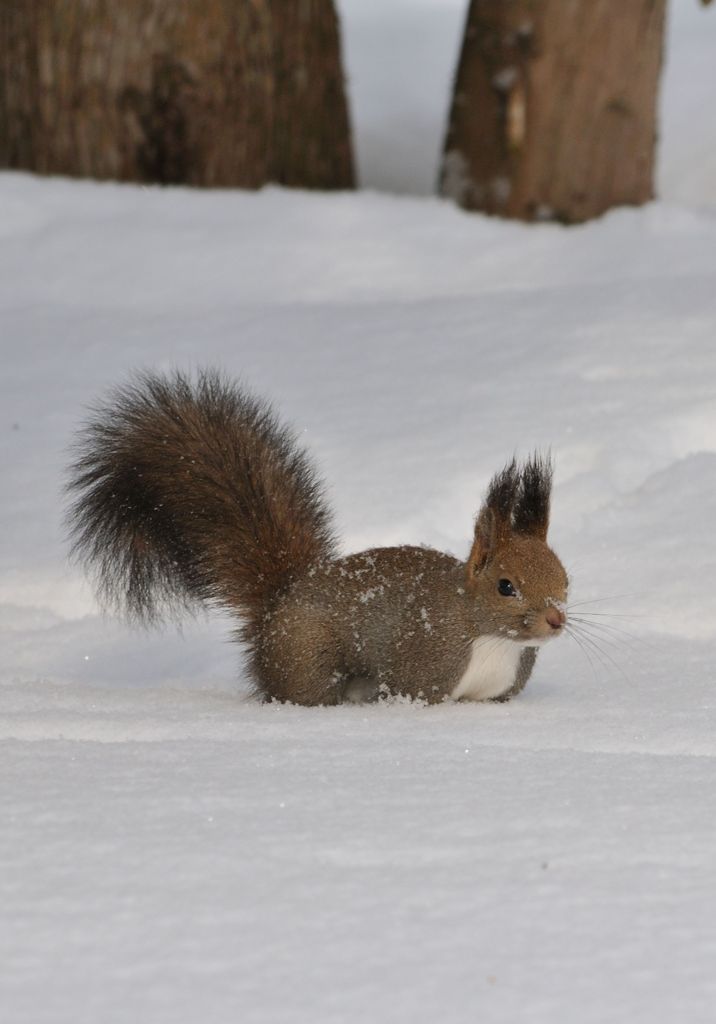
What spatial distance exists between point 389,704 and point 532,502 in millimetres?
431

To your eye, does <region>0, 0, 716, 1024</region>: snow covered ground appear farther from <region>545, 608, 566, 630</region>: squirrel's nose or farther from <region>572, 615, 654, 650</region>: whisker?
<region>545, 608, 566, 630</region>: squirrel's nose

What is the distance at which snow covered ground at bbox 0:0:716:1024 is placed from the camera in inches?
65.2

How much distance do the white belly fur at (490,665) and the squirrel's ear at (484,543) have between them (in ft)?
0.41

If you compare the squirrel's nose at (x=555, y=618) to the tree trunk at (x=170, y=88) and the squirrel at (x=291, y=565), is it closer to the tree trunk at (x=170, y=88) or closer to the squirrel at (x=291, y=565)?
the squirrel at (x=291, y=565)

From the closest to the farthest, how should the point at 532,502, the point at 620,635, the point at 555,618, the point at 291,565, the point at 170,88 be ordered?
1. the point at 555,618
2. the point at 532,502
3. the point at 291,565
4. the point at 620,635
5. the point at 170,88

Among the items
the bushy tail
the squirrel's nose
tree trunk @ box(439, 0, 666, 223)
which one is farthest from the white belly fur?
tree trunk @ box(439, 0, 666, 223)

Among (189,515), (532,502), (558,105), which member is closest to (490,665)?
(532,502)

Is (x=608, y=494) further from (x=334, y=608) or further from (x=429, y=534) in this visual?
(x=334, y=608)

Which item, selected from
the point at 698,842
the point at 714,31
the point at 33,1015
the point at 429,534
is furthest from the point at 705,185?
the point at 33,1015

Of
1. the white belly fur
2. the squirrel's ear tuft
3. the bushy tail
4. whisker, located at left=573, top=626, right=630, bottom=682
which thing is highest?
the squirrel's ear tuft

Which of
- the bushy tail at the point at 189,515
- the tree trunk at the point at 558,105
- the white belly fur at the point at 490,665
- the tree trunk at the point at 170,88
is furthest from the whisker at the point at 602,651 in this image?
the tree trunk at the point at 170,88

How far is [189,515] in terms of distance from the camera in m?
3.20

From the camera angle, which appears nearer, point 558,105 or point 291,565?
point 291,565

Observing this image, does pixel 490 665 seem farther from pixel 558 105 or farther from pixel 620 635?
pixel 558 105
